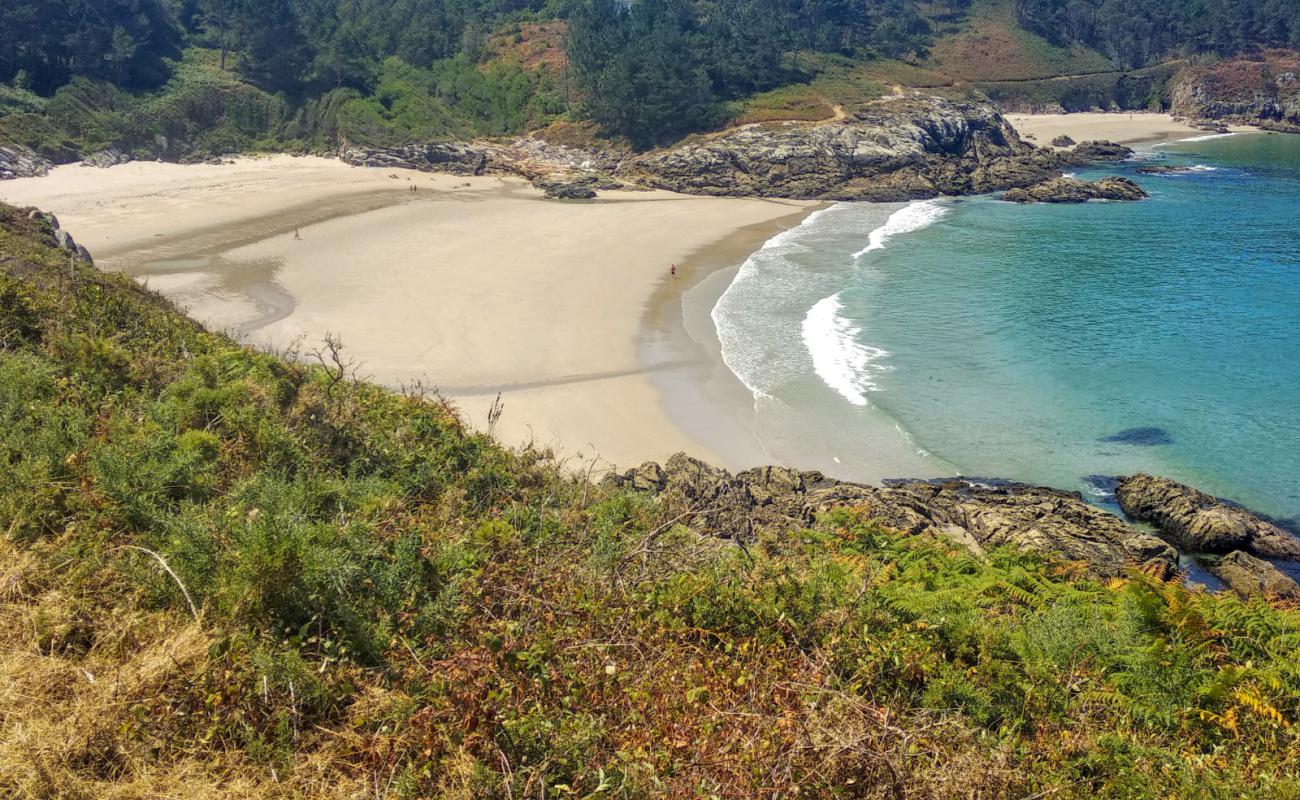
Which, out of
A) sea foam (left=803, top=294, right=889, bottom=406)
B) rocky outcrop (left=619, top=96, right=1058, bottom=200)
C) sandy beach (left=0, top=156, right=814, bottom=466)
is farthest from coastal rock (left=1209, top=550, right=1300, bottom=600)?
rocky outcrop (left=619, top=96, right=1058, bottom=200)

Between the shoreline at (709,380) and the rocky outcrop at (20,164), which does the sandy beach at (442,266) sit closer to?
the shoreline at (709,380)

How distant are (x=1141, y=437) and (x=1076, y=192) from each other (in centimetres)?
3597

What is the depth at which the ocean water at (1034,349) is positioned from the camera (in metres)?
17.1

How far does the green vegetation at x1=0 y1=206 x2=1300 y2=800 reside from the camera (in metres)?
4.29

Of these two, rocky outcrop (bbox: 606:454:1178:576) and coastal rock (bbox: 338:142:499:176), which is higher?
coastal rock (bbox: 338:142:499:176)

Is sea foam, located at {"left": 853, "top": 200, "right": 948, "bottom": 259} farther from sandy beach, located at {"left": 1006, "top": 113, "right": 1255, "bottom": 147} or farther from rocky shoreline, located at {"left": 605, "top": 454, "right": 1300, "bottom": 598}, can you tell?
sandy beach, located at {"left": 1006, "top": 113, "right": 1255, "bottom": 147}

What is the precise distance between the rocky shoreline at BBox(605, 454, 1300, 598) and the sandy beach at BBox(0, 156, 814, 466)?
2.51 meters

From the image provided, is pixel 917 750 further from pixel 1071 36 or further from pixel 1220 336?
pixel 1071 36

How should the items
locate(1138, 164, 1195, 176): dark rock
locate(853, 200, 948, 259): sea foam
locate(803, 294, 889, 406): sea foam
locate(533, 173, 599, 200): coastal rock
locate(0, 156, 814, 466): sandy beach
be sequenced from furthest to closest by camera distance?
locate(1138, 164, 1195, 176): dark rock, locate(533, 173, 599, 200): coastal rock, locate(853, 200, 948, 259): sea foam, locate(803, 294, 889, 406): sea foam, locate(0, 156, 814, 466): sandy beach

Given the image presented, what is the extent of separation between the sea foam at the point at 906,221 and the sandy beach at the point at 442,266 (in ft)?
17.2

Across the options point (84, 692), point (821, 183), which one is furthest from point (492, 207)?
point (84, 692)

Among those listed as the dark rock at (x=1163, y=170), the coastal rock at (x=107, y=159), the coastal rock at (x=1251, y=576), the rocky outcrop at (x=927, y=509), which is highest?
the coastal rock at (x=107, y=159)

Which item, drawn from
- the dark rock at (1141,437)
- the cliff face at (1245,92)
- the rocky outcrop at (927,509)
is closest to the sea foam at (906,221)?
the dark rock at (1141,437)

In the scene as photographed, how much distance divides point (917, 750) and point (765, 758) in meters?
1.02
